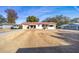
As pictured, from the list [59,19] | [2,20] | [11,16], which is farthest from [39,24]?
[2,20]

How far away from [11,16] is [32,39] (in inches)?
16.6

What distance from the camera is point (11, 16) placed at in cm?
333

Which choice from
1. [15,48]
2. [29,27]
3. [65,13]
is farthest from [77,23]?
[15,48]

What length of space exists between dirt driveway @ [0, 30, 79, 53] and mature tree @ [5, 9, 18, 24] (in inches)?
6.3

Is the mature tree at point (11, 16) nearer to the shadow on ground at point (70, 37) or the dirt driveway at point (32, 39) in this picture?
the dirt driveway at point (32, 39)

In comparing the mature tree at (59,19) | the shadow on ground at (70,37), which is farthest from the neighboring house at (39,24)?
the shadow on ground at (70,37)

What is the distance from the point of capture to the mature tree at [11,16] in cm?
330

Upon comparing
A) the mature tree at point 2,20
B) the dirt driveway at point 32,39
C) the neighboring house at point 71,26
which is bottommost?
the dirt driveway at point 32,39

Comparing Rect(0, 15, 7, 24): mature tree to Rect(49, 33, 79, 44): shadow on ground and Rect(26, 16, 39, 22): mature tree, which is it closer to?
Rect(26, 16, 39, 22): mature tree

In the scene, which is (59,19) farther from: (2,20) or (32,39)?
(2,20)

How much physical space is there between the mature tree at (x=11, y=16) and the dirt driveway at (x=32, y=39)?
0.53ft

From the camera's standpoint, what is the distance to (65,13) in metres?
3.30

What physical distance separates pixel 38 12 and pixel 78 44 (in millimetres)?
683

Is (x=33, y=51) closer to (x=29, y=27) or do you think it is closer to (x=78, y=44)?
(x=29, y=27)
